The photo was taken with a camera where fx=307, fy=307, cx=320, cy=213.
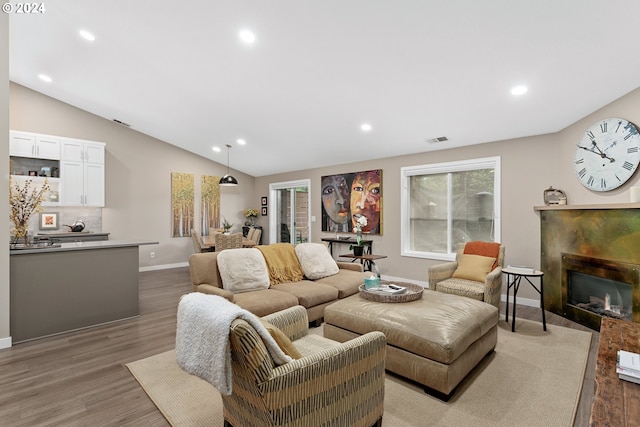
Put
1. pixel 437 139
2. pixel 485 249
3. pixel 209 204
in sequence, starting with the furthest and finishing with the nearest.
Result: 1. pixel 209 204
2. pixel 437 139
3. pixel 485 249

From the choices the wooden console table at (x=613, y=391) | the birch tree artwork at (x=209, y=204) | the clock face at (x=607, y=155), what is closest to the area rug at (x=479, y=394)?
the wooden console table at (x=613, y=391)

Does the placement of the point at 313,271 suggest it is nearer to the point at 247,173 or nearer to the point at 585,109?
the point at 585,109

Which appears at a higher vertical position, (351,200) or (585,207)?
(351,200)

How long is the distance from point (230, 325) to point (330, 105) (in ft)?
12.1

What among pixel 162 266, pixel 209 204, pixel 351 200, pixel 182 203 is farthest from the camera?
pixel 209 204

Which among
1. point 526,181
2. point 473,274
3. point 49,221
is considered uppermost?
point 526,181

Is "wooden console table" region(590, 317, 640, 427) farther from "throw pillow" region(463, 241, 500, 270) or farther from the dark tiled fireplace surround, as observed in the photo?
"throw pillow" region(463, 241, 500, 270)

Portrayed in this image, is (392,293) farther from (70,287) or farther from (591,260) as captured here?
(70,287)

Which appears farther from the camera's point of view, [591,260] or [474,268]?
[474,268]

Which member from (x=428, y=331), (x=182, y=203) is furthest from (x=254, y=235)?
(x=428, y=331)

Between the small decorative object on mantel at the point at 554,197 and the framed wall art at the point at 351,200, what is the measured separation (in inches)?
101

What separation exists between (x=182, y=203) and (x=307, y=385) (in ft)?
22.6

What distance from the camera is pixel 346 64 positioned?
132 inches

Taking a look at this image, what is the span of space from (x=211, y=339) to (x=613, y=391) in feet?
5.48
